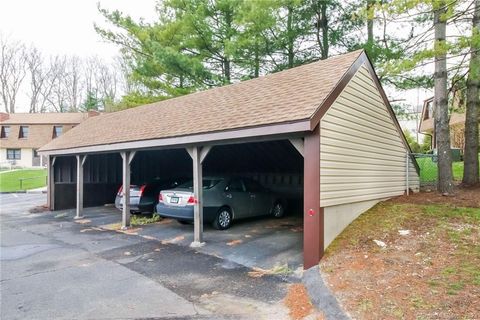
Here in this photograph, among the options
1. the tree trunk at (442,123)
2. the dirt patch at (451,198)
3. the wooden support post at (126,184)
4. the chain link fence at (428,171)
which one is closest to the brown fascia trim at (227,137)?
the wooden support post at (126,184)

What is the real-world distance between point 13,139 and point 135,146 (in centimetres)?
3663

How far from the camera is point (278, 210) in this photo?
36.4ft

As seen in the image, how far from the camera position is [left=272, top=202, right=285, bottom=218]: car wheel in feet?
36.0

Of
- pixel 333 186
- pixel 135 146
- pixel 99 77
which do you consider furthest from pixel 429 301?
pixel 99 77

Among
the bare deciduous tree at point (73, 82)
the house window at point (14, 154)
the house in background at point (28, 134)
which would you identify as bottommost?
the house window at point (14, 154)

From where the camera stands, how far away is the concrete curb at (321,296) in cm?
401

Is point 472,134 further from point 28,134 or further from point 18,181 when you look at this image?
point 28,134

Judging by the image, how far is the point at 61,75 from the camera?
160 ft

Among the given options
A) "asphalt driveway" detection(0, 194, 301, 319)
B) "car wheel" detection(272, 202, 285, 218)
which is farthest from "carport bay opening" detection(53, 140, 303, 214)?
"asphalt driveway" detection(0, 194, 301, 319)

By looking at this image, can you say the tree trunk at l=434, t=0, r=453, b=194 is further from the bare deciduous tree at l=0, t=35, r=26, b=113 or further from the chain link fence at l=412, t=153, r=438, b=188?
the bare deciduous tree at l=0, t=35, r=26, b=113

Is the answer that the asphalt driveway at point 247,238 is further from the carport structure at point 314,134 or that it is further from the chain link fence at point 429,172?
the chain link fence at point 429,172

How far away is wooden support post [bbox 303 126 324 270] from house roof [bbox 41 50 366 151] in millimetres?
550

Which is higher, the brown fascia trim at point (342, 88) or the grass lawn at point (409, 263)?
the brown fascia trim at point (342, 88)

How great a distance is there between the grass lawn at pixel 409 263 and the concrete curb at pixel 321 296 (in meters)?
0.10
